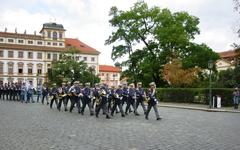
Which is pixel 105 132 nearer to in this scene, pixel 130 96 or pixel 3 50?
pixel 130 96

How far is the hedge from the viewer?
104 feet

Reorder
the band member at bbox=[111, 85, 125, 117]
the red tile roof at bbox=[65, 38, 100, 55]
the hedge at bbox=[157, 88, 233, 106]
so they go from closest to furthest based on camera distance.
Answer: the band member at bbox=[111, 85, 125, 117]
the hedge at bbox=[157, 88, 233, 106]
the red tile roof at bbox=[65, 38, 100, 55]

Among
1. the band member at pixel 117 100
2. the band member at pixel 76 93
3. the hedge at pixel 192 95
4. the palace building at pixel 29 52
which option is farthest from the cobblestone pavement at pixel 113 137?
the palace building at pixel 29 52

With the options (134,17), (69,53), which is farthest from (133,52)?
(69,53)

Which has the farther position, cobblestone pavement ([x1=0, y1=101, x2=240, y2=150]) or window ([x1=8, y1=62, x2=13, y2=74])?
window ([x1=8, y1=62, x2=13, y2=74])

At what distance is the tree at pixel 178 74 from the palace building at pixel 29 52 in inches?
1994

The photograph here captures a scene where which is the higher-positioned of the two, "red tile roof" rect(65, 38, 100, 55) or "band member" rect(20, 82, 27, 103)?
"red tile roof" rect(65, 38, 100, 55)

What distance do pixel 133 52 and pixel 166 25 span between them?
237 inches

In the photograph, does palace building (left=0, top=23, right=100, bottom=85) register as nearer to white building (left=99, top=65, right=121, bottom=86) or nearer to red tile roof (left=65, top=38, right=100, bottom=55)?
red tile roof (left=65, top=38, right=100, bottom=55)

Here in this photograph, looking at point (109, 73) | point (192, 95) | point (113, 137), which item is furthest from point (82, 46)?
point (113, 137)

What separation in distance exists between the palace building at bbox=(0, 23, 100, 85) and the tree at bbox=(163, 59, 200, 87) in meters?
50.7

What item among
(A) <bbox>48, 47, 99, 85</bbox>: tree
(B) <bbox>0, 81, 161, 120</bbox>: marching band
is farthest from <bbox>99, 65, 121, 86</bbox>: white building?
(B) <bbox>0, 81, 161, 120</bbox>: marching band

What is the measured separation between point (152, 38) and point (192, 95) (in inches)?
687

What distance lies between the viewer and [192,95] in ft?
117
